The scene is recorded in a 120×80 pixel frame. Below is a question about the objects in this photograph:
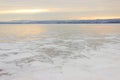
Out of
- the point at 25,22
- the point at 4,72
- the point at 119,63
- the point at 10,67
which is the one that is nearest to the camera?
the point at 4,72

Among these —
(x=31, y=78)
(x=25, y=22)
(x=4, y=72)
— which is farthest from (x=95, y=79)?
(x=25, y=22)

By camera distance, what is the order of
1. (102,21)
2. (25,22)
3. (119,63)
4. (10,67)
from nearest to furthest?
(10,67) → (119,63) → (102,21) → (25,22)

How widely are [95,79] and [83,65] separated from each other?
0.96 metres

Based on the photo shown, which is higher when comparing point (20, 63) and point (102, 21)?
point (20, 63)

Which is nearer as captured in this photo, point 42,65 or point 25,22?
point 42,65

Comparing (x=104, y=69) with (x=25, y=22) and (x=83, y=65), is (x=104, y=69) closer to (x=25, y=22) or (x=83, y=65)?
(x=83, y=65)

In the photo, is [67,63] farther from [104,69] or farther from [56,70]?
[104,69]

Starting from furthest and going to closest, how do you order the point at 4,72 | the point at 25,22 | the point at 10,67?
1. the point at 25,22
2. the point at 10,67
3. the point at 4,72

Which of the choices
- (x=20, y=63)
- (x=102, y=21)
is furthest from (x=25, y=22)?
(x=20, y=63)

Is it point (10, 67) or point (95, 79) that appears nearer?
point (95, 79)

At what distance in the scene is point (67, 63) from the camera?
448 cm

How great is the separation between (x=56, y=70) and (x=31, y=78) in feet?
2.21

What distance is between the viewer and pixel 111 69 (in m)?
3.92

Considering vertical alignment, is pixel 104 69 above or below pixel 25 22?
above
